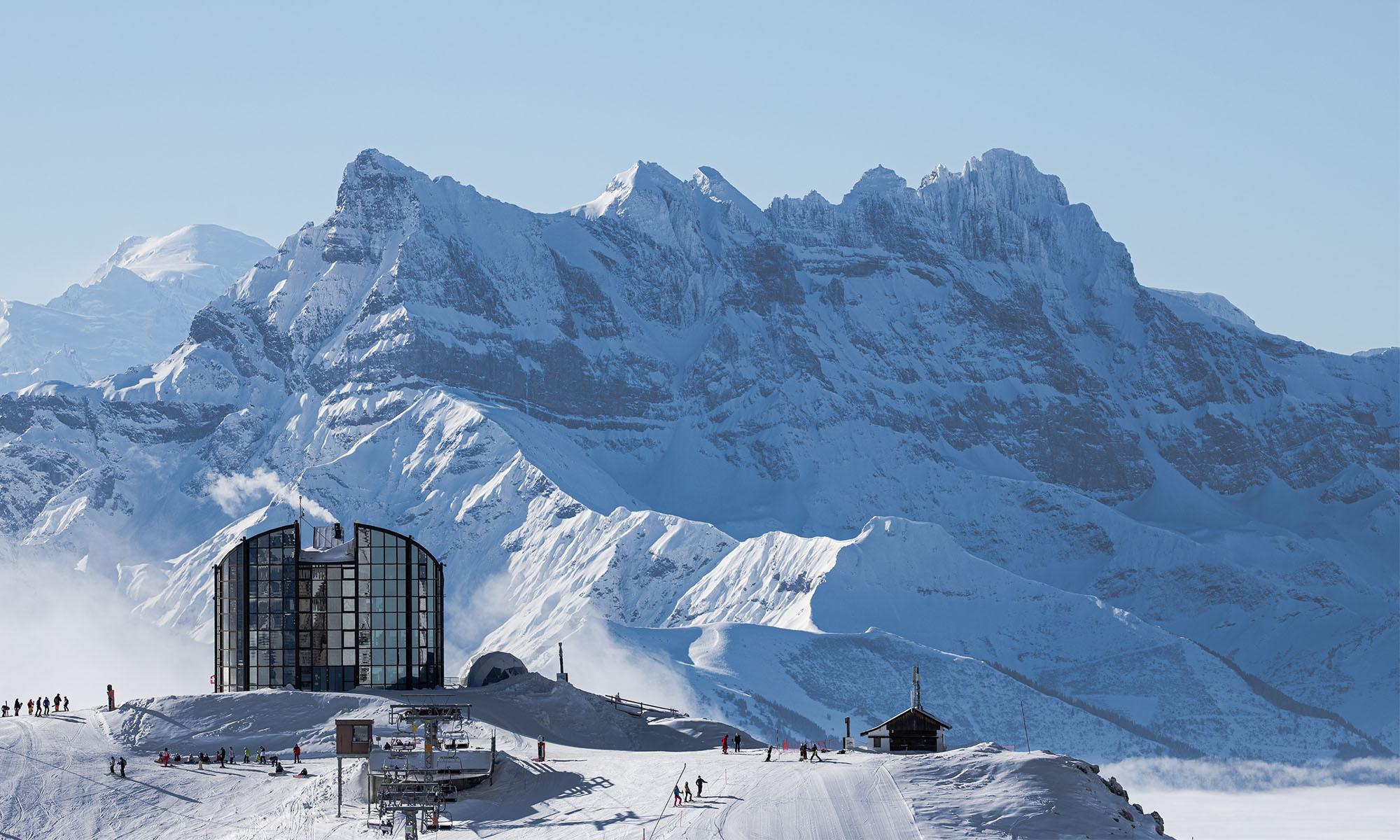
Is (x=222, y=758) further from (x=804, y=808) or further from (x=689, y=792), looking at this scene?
(x=804, y=808)

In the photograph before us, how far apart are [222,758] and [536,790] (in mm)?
24105

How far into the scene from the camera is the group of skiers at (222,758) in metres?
184

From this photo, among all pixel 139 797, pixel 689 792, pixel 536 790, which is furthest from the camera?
pixel 139 797

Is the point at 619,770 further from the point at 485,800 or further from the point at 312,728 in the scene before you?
the point at 312,728

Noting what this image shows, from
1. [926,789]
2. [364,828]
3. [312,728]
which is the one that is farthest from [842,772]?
[312,728]

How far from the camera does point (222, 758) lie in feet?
602

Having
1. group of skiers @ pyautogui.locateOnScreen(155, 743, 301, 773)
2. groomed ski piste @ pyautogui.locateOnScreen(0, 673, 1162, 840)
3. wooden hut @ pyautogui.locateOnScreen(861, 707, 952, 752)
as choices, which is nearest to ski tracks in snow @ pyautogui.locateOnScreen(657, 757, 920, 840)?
groomed ski piste @ pyautogui.locateOnScreen(0, 673, 1162, 840)

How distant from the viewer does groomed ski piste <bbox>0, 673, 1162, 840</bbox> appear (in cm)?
15788

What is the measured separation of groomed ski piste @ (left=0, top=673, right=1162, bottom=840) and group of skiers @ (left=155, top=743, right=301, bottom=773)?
75cm

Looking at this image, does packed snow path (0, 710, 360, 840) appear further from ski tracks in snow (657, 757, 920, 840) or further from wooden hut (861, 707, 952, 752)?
wooden hut (861, 707, 952, 752)

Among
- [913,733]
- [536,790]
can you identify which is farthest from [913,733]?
[536,790]

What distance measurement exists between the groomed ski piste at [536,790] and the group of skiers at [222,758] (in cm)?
75

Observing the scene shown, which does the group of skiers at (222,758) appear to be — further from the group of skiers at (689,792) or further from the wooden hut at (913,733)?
the wooden hut at (913,733)

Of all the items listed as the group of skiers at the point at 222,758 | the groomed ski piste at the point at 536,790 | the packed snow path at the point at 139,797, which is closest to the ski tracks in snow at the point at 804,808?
the groomed ski piste at the point at 536,790
